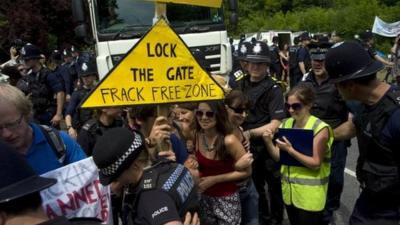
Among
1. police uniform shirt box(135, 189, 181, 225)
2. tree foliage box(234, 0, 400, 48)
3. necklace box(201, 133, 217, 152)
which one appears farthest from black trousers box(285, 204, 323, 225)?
tree foliage box(234, 0, 400, 48)

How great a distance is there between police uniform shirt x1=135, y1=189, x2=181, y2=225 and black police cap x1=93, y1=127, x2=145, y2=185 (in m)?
0.17

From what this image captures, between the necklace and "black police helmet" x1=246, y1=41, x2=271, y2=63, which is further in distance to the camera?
"black police helmet" x1=246, y1=41, x2=271, y2=63

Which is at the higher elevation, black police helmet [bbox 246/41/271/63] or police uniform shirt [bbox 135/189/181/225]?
police uniform shirt [bbox 135/189/181/225]

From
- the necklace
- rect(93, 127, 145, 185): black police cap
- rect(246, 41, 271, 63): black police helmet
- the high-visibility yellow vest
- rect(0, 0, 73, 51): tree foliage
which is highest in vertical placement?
rect(93, 127, 145, 185): black police cap

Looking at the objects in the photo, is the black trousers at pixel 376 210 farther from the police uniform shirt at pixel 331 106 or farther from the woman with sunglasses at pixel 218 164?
the police uniform shirt at pixel 331 106

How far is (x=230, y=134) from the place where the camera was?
3.77 metres

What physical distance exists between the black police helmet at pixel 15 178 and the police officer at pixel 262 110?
322 cm

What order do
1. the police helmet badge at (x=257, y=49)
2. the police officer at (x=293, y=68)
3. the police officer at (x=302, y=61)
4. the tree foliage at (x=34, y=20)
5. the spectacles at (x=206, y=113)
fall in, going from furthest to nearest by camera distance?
the tree foliage at (x=34, y=20), the police officer at (x=293, y=68), the police officer at (x=302, y=61), the police helmet badge at (x=257, y=49), the spectacles at (x=206, y=113)

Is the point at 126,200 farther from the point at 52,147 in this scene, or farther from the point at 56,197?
the point at 52,147

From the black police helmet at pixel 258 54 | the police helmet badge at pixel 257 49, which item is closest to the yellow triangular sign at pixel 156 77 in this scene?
the black police helmet at pixel 258 54

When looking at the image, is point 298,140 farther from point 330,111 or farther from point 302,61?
point 302,61

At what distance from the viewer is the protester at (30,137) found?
2576 mm

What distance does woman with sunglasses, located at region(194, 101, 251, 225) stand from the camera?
12.2ft

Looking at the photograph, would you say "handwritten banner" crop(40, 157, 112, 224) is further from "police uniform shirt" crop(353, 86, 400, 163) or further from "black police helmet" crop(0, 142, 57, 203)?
"police uniform shirt" crop(353, 86, 400, 163)
